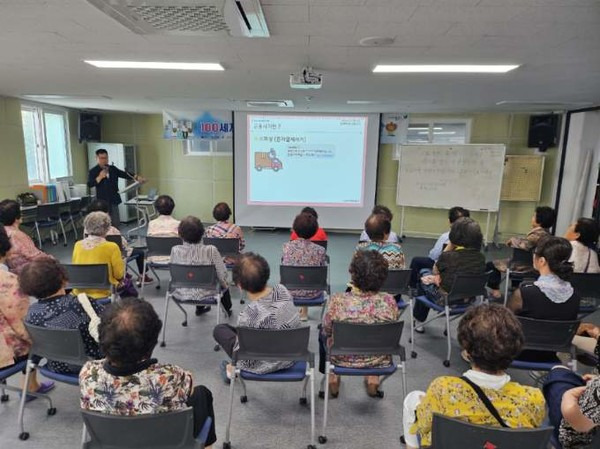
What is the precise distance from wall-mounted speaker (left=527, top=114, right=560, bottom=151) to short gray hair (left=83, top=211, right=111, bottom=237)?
7254 millimetres

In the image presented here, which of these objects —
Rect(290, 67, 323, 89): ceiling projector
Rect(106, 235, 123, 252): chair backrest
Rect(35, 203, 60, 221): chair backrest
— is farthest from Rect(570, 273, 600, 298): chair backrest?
Rect(35, 203, 60, 221): chair backrest

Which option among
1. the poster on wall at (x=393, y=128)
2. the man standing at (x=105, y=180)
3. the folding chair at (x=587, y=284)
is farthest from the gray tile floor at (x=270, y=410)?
the poster on wall at (x=393, y=128)

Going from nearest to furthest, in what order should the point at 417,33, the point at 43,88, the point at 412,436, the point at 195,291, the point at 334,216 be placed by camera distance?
the point at 412,436, the point at 417,33, the point at 195,291, the point at 43,88, the point at 334,216

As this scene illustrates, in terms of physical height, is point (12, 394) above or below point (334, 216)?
below

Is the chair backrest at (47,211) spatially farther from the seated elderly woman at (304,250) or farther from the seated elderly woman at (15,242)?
the seated elderly woman at (304,250)

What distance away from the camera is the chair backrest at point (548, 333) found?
226cm

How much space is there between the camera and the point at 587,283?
3.15m

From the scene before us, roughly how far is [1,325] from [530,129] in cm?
820

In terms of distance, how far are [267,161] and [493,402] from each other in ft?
21.4

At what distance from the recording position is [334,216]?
771 centimetres

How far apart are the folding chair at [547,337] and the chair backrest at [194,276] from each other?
229 centimetres

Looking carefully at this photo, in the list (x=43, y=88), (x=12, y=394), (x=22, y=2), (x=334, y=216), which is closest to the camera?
(x=22, y=2)

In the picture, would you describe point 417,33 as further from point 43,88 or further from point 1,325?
point 43,88

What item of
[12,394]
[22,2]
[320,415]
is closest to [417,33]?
[22,2]
